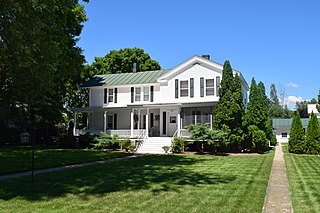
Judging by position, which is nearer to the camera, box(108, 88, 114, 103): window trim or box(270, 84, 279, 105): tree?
box(108, 88, 114, 103): window trim

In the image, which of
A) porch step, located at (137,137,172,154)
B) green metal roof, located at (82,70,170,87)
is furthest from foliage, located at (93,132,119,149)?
green metal roof, located at (82,70,170,87)

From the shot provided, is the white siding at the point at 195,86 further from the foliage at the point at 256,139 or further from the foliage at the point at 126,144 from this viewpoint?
the foliage at the point at 126,144


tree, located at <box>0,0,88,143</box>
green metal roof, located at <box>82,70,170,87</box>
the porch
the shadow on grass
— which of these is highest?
green metal roof, located at <box>82,70,170,87</box>

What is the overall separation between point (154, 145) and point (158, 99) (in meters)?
5.62

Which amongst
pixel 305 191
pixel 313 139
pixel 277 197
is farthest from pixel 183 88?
pixel 277 197

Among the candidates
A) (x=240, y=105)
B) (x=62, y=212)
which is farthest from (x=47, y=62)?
(x=240, y=105)

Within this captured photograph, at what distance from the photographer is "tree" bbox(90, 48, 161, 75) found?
153 feet

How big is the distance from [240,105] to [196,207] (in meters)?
18.8

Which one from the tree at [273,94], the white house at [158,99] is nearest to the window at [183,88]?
the white house at [158,99]

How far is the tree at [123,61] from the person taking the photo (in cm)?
4671

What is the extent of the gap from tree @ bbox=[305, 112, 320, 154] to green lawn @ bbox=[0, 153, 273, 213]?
14.7 m

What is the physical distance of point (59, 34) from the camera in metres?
18.0

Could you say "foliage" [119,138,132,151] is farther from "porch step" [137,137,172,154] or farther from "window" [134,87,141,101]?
"window" [134,87,141,101]

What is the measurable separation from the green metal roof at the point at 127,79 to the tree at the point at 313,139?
46.1ft
